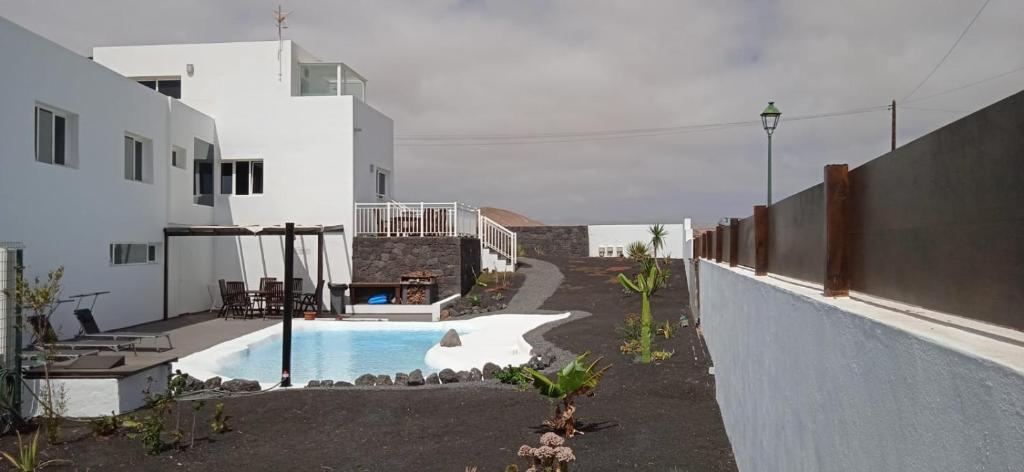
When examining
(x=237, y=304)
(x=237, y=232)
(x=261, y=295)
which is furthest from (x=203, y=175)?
(x=261, y=295)

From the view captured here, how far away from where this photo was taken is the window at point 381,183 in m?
24.0

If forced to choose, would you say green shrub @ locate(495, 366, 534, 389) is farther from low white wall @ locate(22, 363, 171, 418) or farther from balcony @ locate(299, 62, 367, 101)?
balcony @ locate(299, 62, 367, 101)

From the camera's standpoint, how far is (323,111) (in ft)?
68.6

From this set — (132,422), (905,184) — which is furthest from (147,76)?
(905,184)

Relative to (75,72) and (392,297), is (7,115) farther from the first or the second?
(392,297)

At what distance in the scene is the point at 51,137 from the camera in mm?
13305

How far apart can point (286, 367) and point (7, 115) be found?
673 centimetres

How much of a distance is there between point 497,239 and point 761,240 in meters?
19.4

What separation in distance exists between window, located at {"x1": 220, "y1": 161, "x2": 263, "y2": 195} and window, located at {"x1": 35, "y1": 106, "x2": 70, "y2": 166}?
7.21 m

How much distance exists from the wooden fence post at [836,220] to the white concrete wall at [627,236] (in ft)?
94.8

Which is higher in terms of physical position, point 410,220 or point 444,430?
point 410,220

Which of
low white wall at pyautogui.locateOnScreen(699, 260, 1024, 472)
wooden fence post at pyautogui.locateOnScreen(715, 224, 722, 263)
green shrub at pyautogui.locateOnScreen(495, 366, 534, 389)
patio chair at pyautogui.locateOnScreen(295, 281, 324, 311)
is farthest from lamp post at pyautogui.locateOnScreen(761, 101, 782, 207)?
patio chair at pyautogui.locateOnScreen(295, 281, 324, 311)

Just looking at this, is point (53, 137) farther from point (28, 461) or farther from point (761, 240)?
point (761, 240)

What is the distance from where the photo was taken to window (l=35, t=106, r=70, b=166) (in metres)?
13.0
